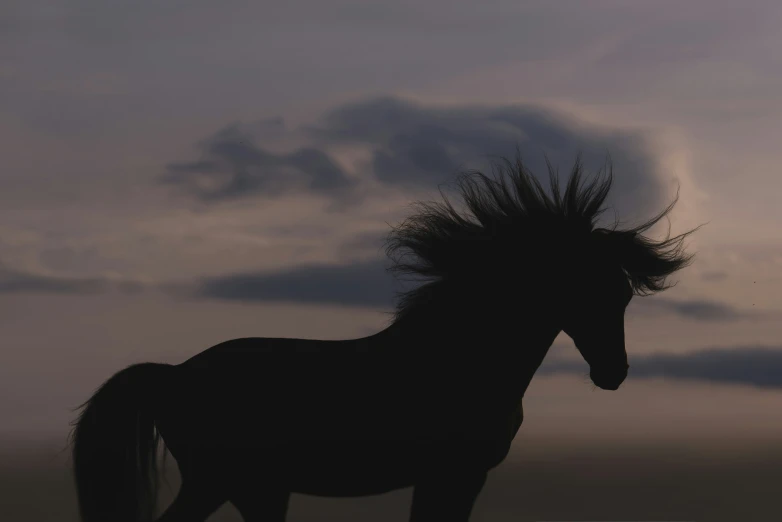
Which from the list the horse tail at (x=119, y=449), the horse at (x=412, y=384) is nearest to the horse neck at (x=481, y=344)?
the horse at (x=412, y=384)

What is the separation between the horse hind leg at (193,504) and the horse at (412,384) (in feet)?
0.04

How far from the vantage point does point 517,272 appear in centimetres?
828

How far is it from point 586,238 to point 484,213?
84 centimetres

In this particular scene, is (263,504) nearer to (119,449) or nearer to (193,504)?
(193,504)

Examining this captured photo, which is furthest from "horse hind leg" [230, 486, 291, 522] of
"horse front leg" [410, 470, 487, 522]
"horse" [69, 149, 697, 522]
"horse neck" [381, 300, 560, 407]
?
"horse neck" [381, 300, 560, 407]

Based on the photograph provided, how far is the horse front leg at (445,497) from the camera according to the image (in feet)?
25.6

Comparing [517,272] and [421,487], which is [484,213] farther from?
[421,487]

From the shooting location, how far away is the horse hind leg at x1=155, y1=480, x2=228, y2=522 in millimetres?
8047

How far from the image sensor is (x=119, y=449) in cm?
855

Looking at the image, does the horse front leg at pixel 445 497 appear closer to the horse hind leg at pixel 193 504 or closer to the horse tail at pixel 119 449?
the horse hind leg at pixel 193 504

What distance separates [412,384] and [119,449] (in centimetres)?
249

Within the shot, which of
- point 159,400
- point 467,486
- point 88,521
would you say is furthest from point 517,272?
point 88,521

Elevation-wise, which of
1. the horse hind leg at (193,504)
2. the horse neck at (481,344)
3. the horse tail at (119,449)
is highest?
the horse neck at (481,344)

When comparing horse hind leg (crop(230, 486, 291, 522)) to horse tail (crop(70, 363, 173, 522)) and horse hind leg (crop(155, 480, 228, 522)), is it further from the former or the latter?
horse tail (crop(70, 363, 173, 522))
